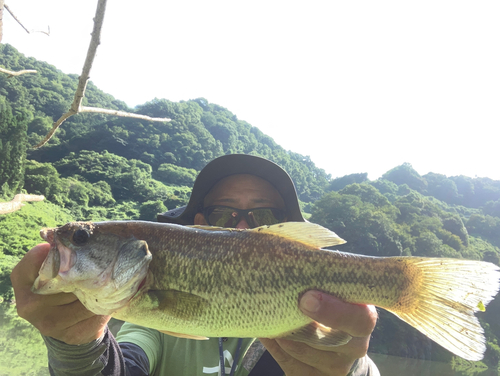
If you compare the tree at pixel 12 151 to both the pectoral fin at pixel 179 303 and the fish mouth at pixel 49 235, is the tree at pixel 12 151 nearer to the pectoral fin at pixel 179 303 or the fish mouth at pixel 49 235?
the fish mouth at pixel 49 235

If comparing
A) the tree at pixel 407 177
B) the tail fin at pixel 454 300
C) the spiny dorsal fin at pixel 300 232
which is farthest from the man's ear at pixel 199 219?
the tree at pixel 407 177

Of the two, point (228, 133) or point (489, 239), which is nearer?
point (489, 239)

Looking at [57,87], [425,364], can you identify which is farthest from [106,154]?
[425,364]

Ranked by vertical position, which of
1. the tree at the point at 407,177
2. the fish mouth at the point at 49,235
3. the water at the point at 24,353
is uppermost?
the tree at the point at 407,177

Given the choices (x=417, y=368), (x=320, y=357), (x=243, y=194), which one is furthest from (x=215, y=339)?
(x=417, y=368)

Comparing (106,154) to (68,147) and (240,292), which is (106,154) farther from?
(240,292)

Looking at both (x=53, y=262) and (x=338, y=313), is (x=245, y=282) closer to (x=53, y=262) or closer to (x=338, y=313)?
(x=338, y=313)
